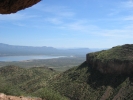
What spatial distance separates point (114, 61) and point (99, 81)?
326 inches

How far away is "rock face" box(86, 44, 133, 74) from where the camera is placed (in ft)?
247

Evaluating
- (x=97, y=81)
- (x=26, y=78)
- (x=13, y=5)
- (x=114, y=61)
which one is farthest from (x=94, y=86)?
(x=13, y=5)

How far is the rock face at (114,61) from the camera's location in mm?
75250

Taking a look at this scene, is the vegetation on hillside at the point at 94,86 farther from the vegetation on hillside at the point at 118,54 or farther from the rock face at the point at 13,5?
the rock face at the point at 13,5

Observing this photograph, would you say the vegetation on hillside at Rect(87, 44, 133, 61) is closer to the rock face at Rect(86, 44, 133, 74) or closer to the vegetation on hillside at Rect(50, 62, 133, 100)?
the rock face at Rect(86, 44, 133, 74)

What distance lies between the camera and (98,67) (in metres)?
82.9

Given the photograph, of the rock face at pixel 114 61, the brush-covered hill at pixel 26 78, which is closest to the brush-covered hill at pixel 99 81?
the rock face at pixel 114 61

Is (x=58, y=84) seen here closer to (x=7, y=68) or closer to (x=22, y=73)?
(x=22, y=73)

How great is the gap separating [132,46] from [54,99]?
55.9 meters

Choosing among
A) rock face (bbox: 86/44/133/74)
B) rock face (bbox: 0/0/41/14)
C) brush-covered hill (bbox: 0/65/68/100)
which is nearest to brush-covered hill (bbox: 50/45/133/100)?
rock face (bbox: 86/44/133/74)

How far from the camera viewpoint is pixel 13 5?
10445 mm

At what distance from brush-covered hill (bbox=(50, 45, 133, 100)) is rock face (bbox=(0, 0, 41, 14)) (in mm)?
58023

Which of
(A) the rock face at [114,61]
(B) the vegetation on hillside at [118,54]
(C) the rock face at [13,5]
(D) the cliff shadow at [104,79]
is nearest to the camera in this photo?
(C) the rock face at [13,5]

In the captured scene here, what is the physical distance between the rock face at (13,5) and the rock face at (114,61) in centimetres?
6654
